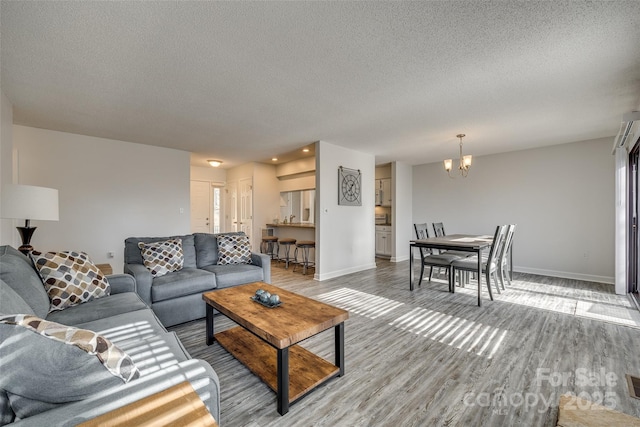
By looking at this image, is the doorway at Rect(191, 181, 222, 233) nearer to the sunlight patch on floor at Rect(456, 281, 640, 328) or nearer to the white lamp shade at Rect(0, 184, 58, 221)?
the white lamp shade at Rect(0, 184, 58, 221)

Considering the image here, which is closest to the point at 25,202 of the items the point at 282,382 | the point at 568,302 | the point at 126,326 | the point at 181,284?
the point at 181,284

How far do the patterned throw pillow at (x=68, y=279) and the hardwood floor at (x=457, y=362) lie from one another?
86 centimetres

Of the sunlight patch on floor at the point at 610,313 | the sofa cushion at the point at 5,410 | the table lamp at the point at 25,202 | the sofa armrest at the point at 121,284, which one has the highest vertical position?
the table lamp at the point at 25,202

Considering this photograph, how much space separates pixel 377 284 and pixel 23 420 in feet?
13.6

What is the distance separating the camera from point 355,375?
1989 mm

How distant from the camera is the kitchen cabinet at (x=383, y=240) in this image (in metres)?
7.11

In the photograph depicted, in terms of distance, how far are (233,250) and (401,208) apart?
4.63m

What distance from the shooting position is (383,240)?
7.23 meters

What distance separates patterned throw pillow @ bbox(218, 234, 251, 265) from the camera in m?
3.61

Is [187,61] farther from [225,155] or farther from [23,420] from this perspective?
[225,155]

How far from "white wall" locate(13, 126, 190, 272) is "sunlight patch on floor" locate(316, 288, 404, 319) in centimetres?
348

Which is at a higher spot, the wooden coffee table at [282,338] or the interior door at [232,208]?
the interior door at [232,208]

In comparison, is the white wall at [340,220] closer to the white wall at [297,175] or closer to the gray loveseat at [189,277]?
the white wall at [297,175]

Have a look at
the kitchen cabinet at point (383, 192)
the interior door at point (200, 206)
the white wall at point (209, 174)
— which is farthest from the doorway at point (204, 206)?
the kitchen cabinet at point (383, 192)
